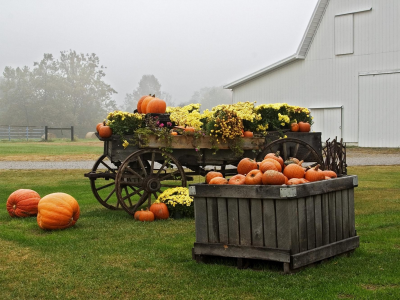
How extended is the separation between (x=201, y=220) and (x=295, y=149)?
4456 mm

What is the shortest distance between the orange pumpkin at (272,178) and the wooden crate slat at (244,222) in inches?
10.6

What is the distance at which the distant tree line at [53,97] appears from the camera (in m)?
68.2

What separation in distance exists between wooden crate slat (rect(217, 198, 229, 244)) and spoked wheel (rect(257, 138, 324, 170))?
3982 millimetres

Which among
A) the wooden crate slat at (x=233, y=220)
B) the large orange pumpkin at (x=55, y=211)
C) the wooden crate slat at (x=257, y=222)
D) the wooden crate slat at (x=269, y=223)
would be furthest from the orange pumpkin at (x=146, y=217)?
the wooden crate slat at (x=269, y=223)

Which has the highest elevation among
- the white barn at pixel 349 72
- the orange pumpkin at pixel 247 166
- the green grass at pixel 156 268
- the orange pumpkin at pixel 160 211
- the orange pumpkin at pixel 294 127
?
the white barn at pixel 349 72

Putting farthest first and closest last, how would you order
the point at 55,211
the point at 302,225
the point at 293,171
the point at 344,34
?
the point at 344,34 < the point at 55,211 < the point at 293,171 < the point at 302,225

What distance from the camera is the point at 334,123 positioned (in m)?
28.1

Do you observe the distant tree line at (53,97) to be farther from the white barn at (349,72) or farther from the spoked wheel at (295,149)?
the spoked wheel at (295,149)

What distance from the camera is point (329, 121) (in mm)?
28297

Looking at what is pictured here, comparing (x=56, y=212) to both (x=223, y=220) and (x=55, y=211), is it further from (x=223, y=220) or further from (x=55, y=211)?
(x=223, y=220)

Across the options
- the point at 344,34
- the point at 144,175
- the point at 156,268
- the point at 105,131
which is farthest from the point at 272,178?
the point at 344,34

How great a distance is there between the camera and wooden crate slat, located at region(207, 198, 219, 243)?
557 cm

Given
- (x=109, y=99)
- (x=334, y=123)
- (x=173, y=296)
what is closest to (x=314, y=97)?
(x=334, y=123)

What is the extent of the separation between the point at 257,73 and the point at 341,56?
459 centimetres
